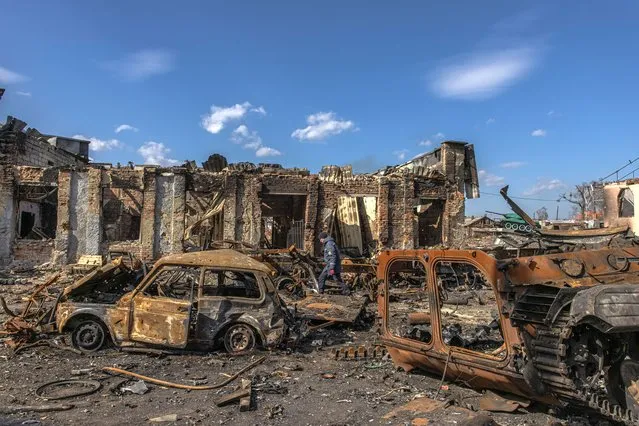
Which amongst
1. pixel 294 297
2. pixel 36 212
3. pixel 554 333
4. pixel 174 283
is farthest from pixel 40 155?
pixel 554 333

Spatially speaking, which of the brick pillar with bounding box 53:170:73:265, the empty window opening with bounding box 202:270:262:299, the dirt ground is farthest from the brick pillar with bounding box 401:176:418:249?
the brick pillar with bounding box 53:170:73:265

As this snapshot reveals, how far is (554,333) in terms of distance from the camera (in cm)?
409

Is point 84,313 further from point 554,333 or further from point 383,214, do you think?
point 383,214

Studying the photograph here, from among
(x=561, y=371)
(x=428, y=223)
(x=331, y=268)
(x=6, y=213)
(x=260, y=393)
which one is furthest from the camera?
(x=428, y=223)

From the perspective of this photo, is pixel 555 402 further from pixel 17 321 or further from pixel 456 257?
pixel 17 321

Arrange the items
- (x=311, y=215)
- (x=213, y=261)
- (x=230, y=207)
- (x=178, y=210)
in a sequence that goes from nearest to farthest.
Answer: (x=213, y=261) → (x=178, y=210) → (x=230, y=207) → (x=311, y=215)

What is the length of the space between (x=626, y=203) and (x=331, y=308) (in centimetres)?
3296

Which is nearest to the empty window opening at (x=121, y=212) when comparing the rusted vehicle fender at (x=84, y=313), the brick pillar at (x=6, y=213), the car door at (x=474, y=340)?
the brick pillar at (x=6, y=213)

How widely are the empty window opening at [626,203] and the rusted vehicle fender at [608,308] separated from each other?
3517 centimetres

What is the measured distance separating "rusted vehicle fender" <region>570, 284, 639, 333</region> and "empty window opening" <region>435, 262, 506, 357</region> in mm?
1220

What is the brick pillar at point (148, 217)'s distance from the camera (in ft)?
59.2

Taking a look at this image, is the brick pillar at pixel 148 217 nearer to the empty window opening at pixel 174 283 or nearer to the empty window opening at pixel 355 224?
the empty window opening at pixel 355 224

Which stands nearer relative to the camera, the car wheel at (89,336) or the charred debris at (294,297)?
the charred debris at (294,297)

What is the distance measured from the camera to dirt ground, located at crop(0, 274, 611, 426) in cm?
496
